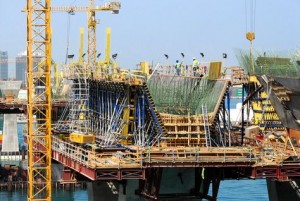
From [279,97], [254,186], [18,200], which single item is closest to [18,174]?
Result: [18,200]

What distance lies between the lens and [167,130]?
66312 mm

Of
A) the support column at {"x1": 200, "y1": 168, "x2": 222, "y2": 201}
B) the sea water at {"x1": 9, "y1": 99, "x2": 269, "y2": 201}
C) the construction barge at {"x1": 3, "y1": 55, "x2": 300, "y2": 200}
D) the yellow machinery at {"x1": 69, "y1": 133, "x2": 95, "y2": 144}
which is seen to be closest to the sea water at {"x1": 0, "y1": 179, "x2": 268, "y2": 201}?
the sea water at {"x1": 9, "y1": 99, "x2": 269, "y2": 201}

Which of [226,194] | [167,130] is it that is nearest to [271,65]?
[167,130]

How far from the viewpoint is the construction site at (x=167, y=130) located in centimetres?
5716

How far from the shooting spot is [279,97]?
64.1 m

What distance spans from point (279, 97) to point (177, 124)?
8878 millimetres

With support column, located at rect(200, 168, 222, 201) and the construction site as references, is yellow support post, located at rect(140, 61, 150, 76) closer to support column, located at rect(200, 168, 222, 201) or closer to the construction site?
the construction site

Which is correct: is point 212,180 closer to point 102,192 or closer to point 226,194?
point 102,192

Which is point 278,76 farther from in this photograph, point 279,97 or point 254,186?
point 254,186

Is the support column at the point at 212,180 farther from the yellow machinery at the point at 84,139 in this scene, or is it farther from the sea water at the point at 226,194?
the sea water at the point at 226,194

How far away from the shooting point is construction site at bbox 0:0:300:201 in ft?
188

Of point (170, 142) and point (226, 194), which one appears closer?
point (170, 142)

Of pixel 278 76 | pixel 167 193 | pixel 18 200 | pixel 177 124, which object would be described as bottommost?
pixel 18 200

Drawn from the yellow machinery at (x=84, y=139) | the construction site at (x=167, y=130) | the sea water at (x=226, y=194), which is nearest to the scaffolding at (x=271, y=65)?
the construction site at (x=167, y=130)
